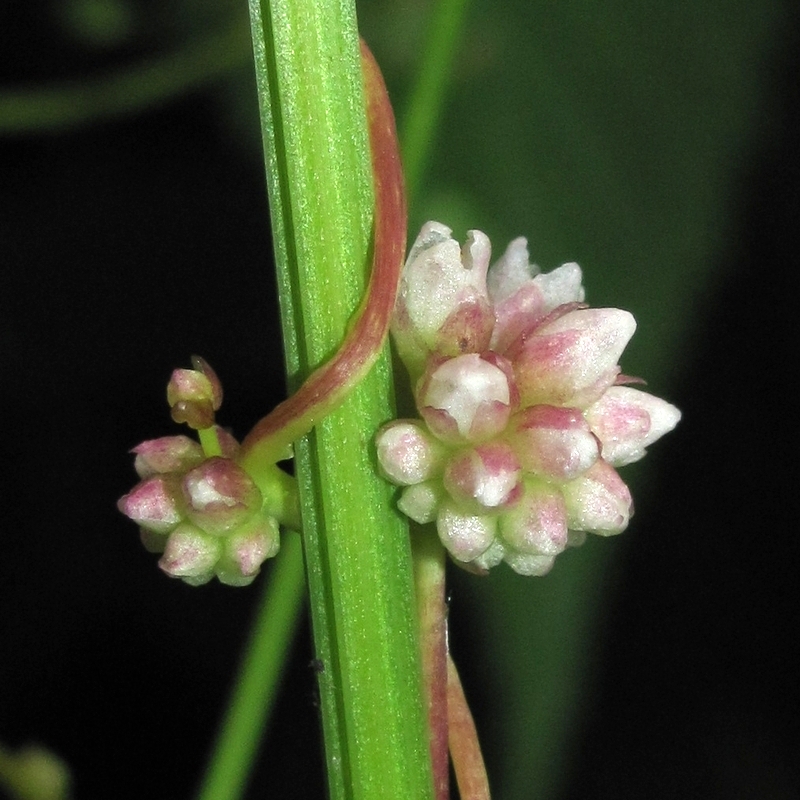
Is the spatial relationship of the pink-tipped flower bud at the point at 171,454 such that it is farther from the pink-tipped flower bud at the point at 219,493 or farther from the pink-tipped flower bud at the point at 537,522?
the pink-tipped flower bud at the point at 537,522

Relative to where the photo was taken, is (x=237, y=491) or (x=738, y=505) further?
(x=738, y=505)

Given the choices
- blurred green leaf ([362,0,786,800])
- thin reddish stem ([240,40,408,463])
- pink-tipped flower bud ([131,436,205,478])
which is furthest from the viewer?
blurred green leaf ([362,0,786,800])

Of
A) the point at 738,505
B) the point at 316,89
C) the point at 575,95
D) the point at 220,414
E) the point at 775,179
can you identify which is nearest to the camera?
the point at 316,89

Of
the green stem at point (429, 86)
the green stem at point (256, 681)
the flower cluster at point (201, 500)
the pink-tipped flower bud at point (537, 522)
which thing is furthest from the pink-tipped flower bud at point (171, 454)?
the green stem at point (429, 86)

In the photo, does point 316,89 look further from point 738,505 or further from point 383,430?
point 738,505

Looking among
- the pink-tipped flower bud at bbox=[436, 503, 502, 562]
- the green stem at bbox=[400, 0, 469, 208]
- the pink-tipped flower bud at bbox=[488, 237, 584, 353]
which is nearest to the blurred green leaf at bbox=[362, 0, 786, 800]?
Answer: the green stem at bbox=[400, 0, 469, 208]

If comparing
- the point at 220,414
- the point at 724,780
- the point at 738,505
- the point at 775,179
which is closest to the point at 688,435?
the point at 738,505

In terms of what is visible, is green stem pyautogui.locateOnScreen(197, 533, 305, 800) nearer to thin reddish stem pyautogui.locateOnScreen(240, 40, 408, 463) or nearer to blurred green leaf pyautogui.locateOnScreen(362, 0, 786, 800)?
blurred green leaf pyautogui.locateOnScreen(362, 0, 786, 800)
